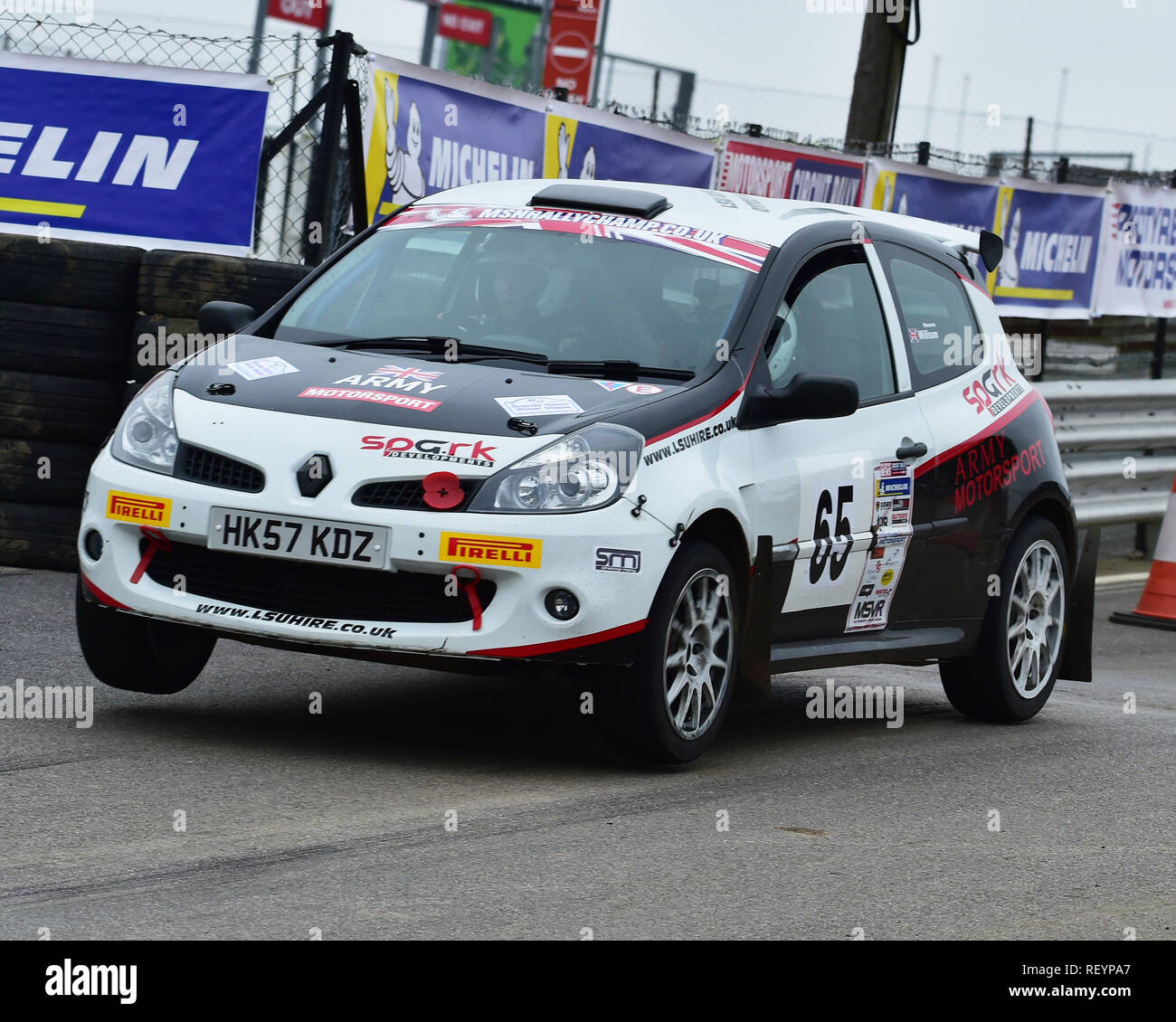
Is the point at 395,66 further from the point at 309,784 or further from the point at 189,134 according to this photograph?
the point at 309,784

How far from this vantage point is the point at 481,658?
6059 mm

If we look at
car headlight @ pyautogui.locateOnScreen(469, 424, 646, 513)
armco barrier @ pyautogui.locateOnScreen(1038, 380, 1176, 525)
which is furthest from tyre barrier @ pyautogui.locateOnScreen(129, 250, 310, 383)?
armco barrier @ pyautogui.locateOnScreen(1038, 380, 1176, 525)

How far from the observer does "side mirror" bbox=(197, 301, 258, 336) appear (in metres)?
7.18

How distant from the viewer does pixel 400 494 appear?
19.7 ft

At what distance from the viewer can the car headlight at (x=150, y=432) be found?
20.8ft

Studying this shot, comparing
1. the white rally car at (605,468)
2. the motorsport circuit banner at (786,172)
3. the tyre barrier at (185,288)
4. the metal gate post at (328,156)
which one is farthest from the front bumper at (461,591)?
the motorsport circuit banner at (786,172)

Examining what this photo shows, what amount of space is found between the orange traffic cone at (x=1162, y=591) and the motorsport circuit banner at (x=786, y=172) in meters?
3.03

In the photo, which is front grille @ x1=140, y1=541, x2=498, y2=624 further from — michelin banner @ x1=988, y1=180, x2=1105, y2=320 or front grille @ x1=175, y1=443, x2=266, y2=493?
michelin banner @ x1=988, y1=180, x2=1105, y2=320

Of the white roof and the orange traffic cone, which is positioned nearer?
the white roof

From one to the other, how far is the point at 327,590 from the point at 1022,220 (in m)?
10.3

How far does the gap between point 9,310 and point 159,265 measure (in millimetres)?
719

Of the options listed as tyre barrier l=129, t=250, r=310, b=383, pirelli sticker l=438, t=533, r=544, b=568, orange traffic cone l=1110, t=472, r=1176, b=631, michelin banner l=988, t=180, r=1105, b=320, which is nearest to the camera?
pirelli sticker l=438, t=533, r=544, b=568

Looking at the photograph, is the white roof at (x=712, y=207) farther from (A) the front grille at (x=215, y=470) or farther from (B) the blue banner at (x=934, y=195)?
(B) the blue banner at (x=934, y=195)

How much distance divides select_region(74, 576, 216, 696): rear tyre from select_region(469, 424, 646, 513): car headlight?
115 centimetres
